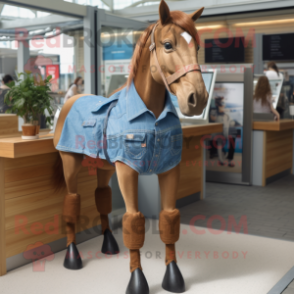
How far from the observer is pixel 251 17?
31.1 feet

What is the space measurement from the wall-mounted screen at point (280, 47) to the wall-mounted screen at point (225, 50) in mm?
1291

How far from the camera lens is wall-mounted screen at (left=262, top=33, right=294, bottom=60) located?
27.7 feet

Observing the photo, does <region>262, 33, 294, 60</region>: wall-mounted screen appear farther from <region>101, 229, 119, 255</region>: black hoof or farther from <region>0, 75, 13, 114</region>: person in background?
<region>101, 229, 119, 255</region>: black hoof

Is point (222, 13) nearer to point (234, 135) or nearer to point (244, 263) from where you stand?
point (234, 135)

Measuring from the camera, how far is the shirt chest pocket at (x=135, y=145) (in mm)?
2504

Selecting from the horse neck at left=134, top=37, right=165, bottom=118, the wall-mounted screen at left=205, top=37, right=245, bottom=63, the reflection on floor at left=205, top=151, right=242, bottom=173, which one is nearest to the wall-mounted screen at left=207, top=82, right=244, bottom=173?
the reflection on floor at left=205, top=151, right=242, bottom=173

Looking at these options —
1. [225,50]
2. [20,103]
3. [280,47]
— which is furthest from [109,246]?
[225,50]

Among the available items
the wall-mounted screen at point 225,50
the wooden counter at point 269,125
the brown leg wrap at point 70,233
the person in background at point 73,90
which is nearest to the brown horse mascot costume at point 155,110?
the brown leg wrap at point 70,233

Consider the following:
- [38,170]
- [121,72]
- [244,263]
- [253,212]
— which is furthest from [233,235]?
[121,72]

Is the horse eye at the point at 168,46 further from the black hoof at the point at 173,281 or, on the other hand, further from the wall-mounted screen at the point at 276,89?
the wall-mounted screen at the point at 276,89

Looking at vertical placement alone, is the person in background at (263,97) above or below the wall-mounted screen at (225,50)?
below

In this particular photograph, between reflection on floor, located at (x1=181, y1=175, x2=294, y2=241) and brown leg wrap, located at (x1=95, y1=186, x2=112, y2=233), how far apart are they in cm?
113

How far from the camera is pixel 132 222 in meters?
2.60

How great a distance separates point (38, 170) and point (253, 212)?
263cm
